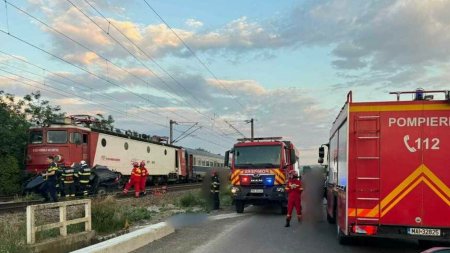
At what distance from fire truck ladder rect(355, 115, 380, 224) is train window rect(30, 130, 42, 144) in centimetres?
2003

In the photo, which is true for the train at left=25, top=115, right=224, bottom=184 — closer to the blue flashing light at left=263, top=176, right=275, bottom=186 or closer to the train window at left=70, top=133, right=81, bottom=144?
the train window at left=70, top=133, right=81, bottom=144

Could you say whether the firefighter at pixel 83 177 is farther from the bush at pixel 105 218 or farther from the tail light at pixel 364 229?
the tail light at pixel 364 229

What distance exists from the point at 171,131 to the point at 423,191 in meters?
56.6

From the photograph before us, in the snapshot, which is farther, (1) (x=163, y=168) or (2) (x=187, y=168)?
(2) (x=187, y=168)

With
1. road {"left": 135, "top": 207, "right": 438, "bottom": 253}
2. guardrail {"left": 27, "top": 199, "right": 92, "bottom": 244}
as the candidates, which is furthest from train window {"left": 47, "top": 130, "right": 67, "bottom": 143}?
guardrail {"left": 27, "top": 199, "right": 92, "bottom": 244}

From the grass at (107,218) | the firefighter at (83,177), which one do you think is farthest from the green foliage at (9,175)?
the grass at (107,218)

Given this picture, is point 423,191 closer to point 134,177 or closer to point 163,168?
point 134,177

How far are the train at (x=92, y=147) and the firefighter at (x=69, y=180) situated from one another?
0.51m

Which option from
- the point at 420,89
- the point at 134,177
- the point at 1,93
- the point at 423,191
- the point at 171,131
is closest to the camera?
the point at 423,191

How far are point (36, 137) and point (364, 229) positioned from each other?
805 inches

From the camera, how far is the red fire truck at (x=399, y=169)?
8.28 meters

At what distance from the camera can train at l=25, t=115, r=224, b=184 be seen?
24.5m

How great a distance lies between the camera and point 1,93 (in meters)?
33.4

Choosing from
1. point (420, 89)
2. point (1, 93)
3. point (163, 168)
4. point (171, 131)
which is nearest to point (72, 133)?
point (1, 93)
